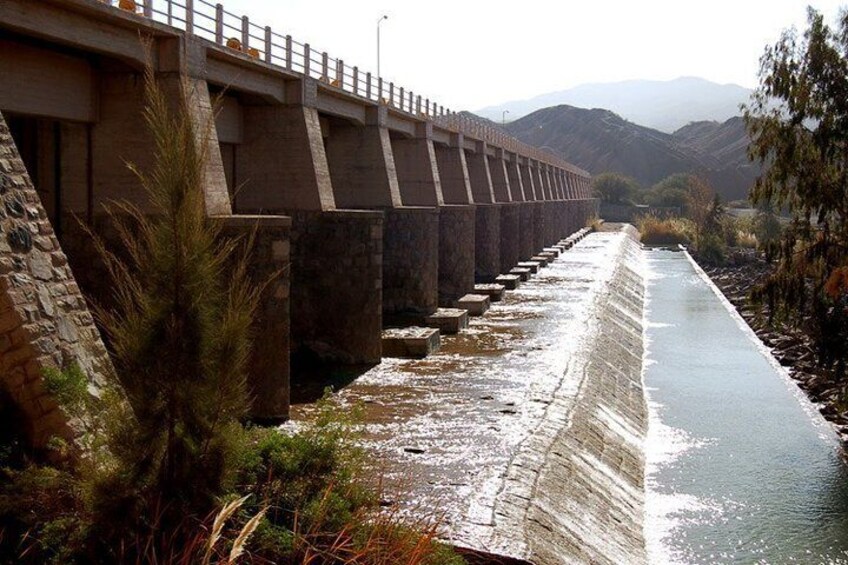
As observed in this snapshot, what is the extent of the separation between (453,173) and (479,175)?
17.1 feet

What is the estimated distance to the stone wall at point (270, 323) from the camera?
15.1 metres

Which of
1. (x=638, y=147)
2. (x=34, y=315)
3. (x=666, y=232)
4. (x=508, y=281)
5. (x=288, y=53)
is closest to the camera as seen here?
(x=34, y=315)

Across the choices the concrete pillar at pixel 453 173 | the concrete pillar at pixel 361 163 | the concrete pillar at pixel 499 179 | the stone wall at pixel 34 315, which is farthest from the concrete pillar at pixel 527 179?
the stone wall at pixel 34 315

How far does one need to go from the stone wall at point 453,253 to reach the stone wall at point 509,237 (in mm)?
10806

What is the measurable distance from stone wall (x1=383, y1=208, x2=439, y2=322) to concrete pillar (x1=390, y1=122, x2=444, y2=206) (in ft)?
16.6

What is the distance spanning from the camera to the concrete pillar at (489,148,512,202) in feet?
150

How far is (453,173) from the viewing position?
37.1 metres

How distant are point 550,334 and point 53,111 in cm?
1458

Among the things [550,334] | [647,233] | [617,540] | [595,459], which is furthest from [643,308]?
[647,233]

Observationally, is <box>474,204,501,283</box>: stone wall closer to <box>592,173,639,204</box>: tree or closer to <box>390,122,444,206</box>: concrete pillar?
<box>390,122,444,206</box>: concrete pillar

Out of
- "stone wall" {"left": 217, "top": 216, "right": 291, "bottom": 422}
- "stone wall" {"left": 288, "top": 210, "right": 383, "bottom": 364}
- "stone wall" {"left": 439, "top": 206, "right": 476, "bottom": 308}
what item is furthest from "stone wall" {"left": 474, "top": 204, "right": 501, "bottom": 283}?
"stone wall" {"left": 217, "top": 216, "right": 291, "bottom": 422}

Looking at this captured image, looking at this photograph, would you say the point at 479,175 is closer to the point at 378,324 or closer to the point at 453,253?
the point at 453,253

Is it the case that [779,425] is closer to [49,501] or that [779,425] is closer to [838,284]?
[838,284]

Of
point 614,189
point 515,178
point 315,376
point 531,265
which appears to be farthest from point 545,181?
point 614,189
